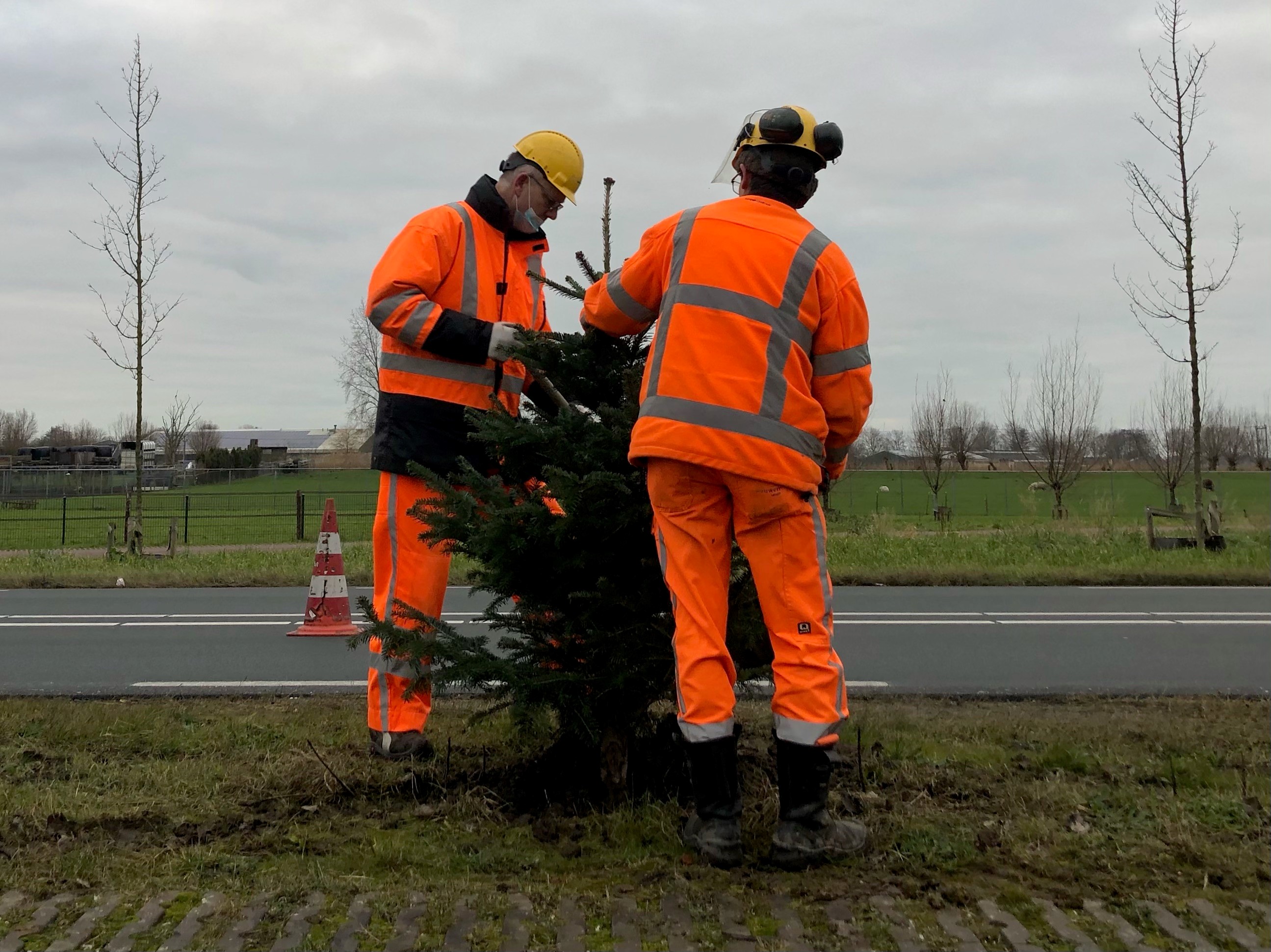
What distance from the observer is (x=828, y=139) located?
10.6 ft

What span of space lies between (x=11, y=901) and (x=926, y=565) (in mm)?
11077

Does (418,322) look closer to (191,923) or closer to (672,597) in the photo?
(672,597)

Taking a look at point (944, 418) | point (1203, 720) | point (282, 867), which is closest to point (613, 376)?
point (282, 867)

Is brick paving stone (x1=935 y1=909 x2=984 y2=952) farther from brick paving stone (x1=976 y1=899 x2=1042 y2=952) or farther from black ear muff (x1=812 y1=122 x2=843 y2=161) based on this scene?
black ear muff (x1=812 y1=122 x2=843 y2=161)

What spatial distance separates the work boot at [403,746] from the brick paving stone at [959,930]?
6.78 feet

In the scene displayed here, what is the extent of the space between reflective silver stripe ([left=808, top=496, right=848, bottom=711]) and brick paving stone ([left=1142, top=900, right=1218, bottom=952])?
89 cm

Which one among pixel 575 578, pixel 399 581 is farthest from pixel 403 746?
pixel 575 578

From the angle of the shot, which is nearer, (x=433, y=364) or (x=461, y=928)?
(x=461, y=928)

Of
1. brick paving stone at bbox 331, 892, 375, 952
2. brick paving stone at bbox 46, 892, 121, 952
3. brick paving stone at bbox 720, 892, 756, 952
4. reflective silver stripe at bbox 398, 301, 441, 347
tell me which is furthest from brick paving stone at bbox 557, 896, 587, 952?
reflective silver stripe at bbox 398, 301, 441, 347

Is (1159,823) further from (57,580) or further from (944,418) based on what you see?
(944,418)

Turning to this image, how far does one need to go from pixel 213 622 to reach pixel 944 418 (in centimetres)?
2536

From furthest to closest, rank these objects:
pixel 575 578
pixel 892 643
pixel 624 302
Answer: pixel 892 643
pixel 575 578
pixel 624 302

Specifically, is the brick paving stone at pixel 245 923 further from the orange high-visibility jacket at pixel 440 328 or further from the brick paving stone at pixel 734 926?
the orange high-visibility jacket at pixel 440 328

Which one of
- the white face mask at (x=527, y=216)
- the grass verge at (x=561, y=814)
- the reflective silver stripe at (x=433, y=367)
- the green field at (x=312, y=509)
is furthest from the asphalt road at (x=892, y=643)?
the green field at (x=312, y=509)
